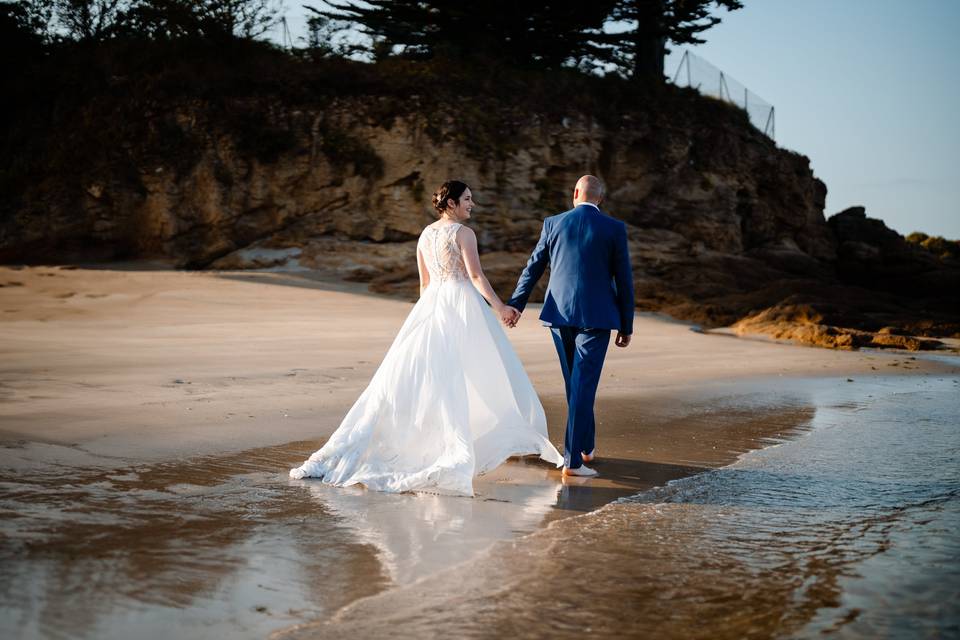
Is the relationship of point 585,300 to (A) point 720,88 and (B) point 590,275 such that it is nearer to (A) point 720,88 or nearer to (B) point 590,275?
(B) point 590,275

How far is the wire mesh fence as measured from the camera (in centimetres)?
2709

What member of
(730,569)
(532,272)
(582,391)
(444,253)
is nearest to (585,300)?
(532,272)

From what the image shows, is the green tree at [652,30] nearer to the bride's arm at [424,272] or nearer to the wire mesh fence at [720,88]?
the wire mesh fence at [720,88]

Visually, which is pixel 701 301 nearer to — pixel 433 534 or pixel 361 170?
pixel 361 170

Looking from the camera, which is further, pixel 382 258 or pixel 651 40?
pixel 651 40

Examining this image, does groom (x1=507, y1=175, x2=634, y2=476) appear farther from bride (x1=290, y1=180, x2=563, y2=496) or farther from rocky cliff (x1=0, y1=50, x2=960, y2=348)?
rocky cliff (x1=0, y1=50, x2=960, y2=348)

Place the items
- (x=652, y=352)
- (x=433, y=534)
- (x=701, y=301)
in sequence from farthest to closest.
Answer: (x=701, y=301), (x=652, y=352), (x=433, y=534)

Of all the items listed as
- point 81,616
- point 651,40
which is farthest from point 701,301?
point 81,616

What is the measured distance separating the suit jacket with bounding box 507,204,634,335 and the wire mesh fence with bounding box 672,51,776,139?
72.9 feet

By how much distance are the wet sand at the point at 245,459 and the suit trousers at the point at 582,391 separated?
234 mm

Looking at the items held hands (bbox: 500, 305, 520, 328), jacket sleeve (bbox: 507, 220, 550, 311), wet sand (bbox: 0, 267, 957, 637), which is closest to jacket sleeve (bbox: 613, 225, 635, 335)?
jacket sleeve (bbox: 507, 220, 550, 311)

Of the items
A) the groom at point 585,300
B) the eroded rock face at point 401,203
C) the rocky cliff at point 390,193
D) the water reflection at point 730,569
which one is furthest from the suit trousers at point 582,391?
the rocky cliff at point 390,193

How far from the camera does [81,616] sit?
A: 3289 millimetres

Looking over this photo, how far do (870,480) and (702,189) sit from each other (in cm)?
1955
